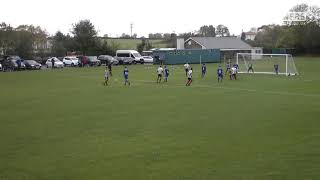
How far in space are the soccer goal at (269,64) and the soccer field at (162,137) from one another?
21.6 metres

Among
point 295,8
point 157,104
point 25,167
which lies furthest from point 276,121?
point 295,8

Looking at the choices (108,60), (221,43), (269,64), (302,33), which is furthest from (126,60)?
(302,33)

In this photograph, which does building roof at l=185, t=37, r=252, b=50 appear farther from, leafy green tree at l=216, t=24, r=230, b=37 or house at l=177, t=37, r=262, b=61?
leafy green tree at l=216, t=24, r=230, b=37

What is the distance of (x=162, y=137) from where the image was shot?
52.4ft

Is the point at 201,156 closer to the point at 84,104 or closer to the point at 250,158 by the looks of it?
the point at 250,158

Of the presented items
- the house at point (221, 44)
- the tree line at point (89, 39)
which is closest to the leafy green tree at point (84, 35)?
the tree line at point (89, 39)

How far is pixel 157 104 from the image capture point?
975 inches

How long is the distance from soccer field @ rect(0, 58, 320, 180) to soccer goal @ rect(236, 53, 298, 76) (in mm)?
21596

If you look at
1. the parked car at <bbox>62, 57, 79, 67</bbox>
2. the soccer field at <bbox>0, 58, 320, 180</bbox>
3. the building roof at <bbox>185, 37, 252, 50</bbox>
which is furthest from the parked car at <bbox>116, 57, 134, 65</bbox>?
the soccer field at <bbox>0, 58, 320, 180</bbox>

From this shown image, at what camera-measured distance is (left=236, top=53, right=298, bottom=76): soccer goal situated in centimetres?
4960

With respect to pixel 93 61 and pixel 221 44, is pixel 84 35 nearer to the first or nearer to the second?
pixel 93 61

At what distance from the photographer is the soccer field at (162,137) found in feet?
38.9

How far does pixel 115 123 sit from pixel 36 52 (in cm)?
7135

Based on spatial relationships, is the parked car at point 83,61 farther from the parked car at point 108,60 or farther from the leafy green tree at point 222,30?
the leafy green tree at point 222,30
